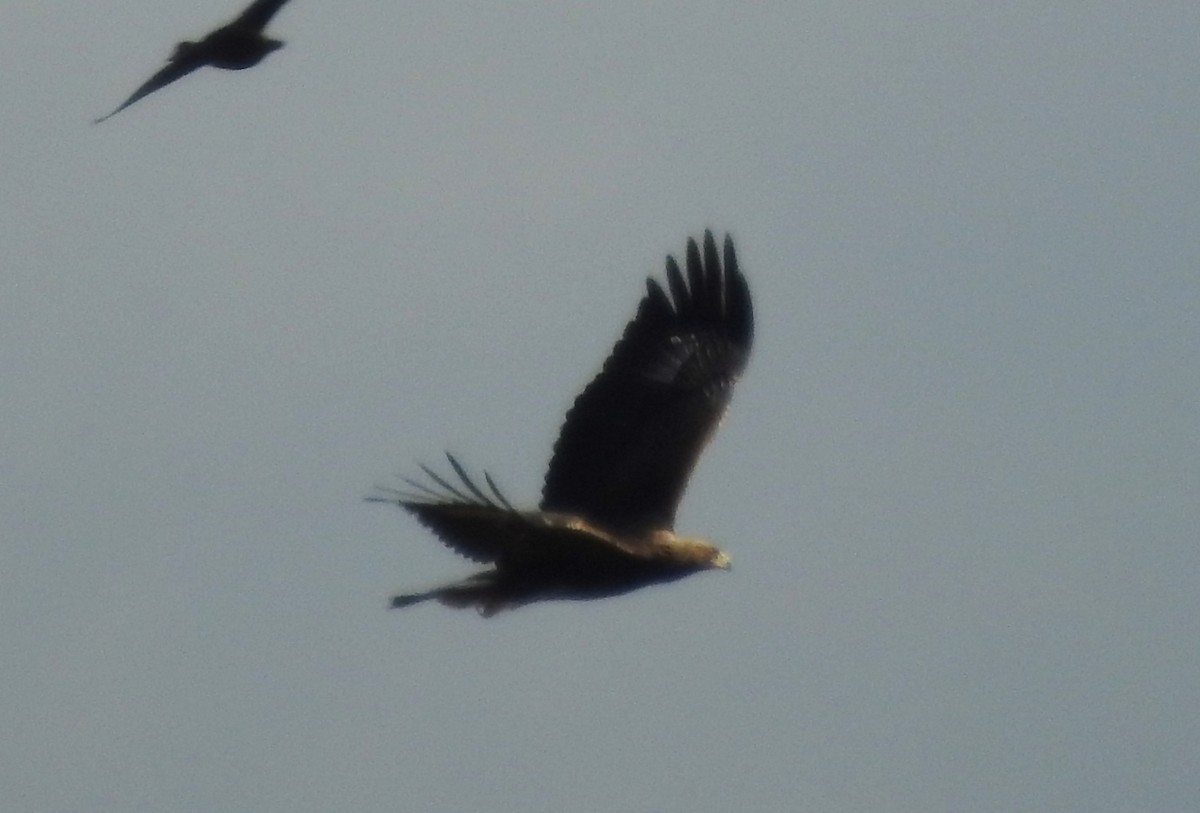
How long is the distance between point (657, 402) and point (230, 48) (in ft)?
10.9

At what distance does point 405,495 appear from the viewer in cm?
1243

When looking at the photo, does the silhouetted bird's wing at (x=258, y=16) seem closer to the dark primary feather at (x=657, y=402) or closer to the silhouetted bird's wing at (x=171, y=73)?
the silhouetted bird's wing at (x=171, y=73)

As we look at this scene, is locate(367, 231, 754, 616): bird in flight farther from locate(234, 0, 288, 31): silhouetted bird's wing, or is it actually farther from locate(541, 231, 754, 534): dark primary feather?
locate(234, 0, 288, 31): silhouetted bird's wing

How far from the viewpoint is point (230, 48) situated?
44.2ft

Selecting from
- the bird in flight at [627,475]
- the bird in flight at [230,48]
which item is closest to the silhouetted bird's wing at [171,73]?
the bird in flight at [230,48]

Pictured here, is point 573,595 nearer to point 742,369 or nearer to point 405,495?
point 405,495

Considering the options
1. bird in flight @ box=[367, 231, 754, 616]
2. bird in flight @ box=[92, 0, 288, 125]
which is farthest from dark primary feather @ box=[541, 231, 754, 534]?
bird in flight @ box=[92, 0, 288, 125]

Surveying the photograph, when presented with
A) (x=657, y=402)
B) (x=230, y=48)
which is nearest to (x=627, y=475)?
(x=657, y=402)

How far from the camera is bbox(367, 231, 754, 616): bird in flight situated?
12.6 m

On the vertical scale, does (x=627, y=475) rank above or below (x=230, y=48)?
below

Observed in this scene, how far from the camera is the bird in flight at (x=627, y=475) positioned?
41.2ft

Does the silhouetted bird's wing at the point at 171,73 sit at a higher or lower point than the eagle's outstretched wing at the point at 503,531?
higher

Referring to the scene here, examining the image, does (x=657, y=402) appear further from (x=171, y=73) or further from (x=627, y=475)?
(x=171, y=73)

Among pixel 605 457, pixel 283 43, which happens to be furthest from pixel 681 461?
pixel 283 43
